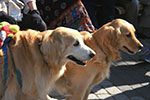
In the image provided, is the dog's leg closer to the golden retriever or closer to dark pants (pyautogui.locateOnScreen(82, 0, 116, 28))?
the golden retriever

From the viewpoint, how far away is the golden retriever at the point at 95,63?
3.22 m

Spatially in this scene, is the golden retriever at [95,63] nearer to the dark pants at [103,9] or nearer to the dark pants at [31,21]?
the dark pants at [31,21]

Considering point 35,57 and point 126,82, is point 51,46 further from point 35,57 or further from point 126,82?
point 126,82

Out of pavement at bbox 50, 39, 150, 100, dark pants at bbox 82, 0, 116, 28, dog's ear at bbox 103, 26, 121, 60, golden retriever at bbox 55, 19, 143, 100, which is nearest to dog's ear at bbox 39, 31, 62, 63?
golden retriever at bbox 55, 19, 143, 100

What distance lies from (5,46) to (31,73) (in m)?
0.40

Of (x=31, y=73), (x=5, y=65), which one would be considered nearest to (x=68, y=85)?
(x=31, y=73)

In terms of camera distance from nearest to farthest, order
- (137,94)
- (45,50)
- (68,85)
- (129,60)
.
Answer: (45,50) → (68,85) → (137,94) → (129,60)

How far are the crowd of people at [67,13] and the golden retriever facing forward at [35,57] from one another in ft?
1.90

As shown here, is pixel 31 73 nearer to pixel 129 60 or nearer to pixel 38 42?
pixel 38 42

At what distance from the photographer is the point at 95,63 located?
3244 millimetres

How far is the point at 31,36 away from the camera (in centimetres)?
271

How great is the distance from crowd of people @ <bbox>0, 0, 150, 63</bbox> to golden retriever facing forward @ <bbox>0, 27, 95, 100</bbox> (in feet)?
1.90

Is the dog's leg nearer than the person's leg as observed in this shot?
Yes

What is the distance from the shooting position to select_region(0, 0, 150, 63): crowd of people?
3.22 meters
